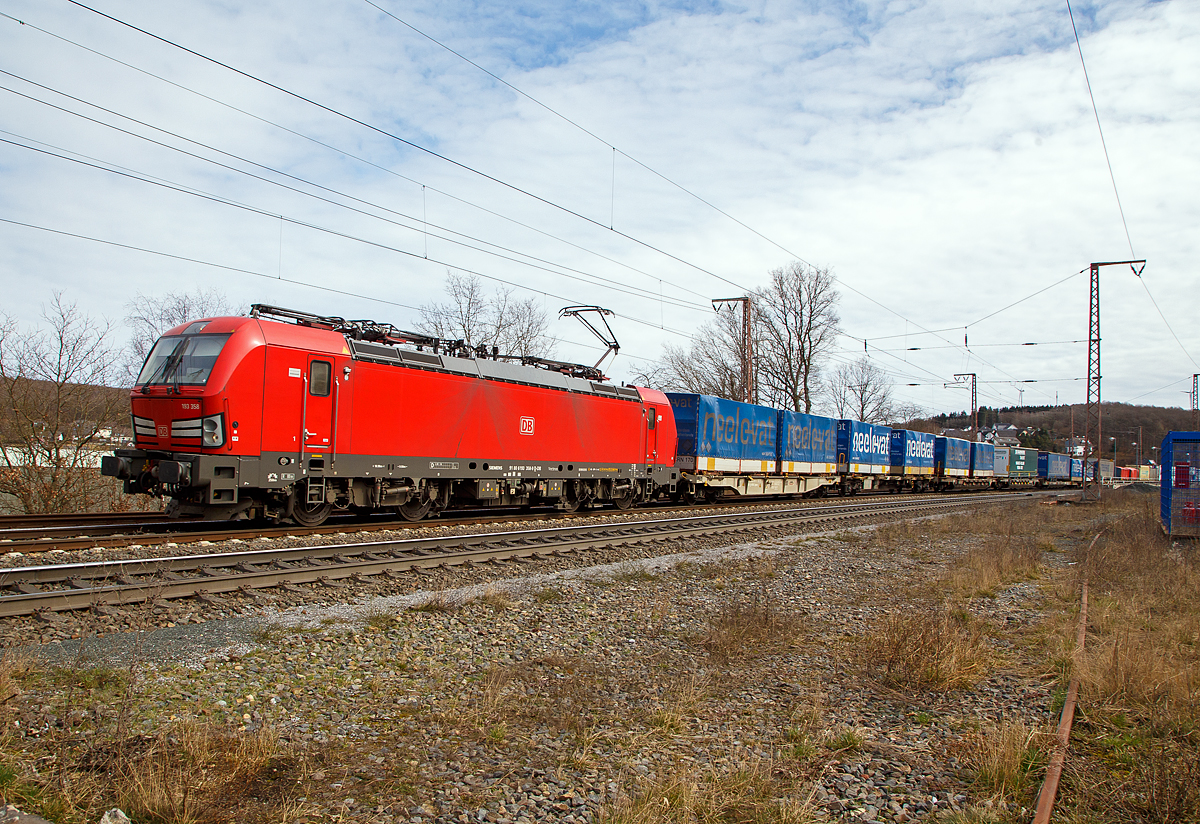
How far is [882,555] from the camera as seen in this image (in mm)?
14242

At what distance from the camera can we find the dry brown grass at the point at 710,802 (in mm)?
3678

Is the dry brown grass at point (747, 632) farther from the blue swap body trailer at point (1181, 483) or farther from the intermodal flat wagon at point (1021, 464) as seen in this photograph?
the intermodal flat wagon at point (1021, 464)

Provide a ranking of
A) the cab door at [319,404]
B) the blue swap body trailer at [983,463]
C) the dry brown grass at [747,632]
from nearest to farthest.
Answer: the dry brown grass at [747,632] → the cab door at [319,404] → the blue swap body trailer at [983,463]

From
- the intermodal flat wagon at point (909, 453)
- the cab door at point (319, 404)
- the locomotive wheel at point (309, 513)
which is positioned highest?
the cab door at point (319, 404)

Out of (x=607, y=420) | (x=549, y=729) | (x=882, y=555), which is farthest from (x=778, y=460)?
(x=549, y=729)

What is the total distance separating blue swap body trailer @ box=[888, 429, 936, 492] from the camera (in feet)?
125

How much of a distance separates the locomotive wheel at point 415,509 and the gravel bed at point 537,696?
A: 19.3 ft

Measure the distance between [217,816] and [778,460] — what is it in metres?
26.4

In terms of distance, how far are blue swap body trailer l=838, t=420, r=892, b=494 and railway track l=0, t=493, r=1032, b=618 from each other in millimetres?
20498

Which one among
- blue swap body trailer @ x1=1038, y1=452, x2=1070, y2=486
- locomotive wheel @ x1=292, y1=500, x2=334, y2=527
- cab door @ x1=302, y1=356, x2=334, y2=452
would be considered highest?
cab door @ x1=302, y1=356, x2=334, y2=452

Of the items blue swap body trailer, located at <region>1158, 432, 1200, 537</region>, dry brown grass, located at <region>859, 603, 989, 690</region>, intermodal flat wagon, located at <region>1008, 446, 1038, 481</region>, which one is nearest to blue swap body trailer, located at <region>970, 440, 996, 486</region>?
intermodal flat wagon, located at <region>1008, 446, 1038, 481</region>

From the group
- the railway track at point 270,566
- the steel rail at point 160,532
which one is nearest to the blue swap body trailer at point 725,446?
the railway track at point 270,566

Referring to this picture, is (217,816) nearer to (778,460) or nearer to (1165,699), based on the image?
(1165,699)

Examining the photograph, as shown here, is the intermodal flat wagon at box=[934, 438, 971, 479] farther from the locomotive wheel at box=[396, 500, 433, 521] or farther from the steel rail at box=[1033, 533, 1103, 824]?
the steel rail at box=[1033, 533, 1103, 824]
